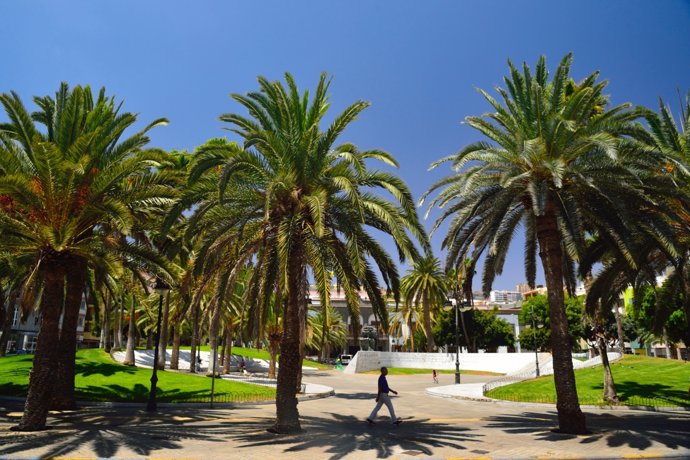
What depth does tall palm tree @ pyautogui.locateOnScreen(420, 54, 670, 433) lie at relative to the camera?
13742 mm

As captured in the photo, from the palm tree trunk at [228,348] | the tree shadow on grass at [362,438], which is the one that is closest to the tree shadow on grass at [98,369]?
the tree shadow on grass at [362,438]

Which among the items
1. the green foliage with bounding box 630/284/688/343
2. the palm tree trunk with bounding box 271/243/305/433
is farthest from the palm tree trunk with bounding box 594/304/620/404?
the palm tree trunk with bounding box 271/243/305/433

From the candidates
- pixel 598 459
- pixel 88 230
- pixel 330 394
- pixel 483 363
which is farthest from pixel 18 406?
pixel 483 363

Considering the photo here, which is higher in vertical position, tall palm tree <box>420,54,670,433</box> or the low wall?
tall palm tree <box>420,54,670,433</box>

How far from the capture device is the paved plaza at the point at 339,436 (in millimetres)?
10492

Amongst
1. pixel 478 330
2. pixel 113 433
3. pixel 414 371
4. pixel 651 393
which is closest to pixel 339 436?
pixel 113 433

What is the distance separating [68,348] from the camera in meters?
18.5

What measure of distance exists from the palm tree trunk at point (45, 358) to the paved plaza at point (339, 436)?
49cm

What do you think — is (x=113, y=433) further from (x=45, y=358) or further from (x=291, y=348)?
(x=291, y=348)

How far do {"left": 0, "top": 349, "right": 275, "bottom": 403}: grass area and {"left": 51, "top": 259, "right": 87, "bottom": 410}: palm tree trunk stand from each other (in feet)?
9.09

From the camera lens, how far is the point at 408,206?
13164 mm

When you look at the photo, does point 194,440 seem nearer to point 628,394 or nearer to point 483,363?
point 628,394

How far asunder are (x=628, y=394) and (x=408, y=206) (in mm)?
17334

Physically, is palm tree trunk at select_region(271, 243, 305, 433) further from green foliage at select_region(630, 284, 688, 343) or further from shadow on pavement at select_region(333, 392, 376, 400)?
shadow on pavement at select_region(333, 392, 376, 400)
